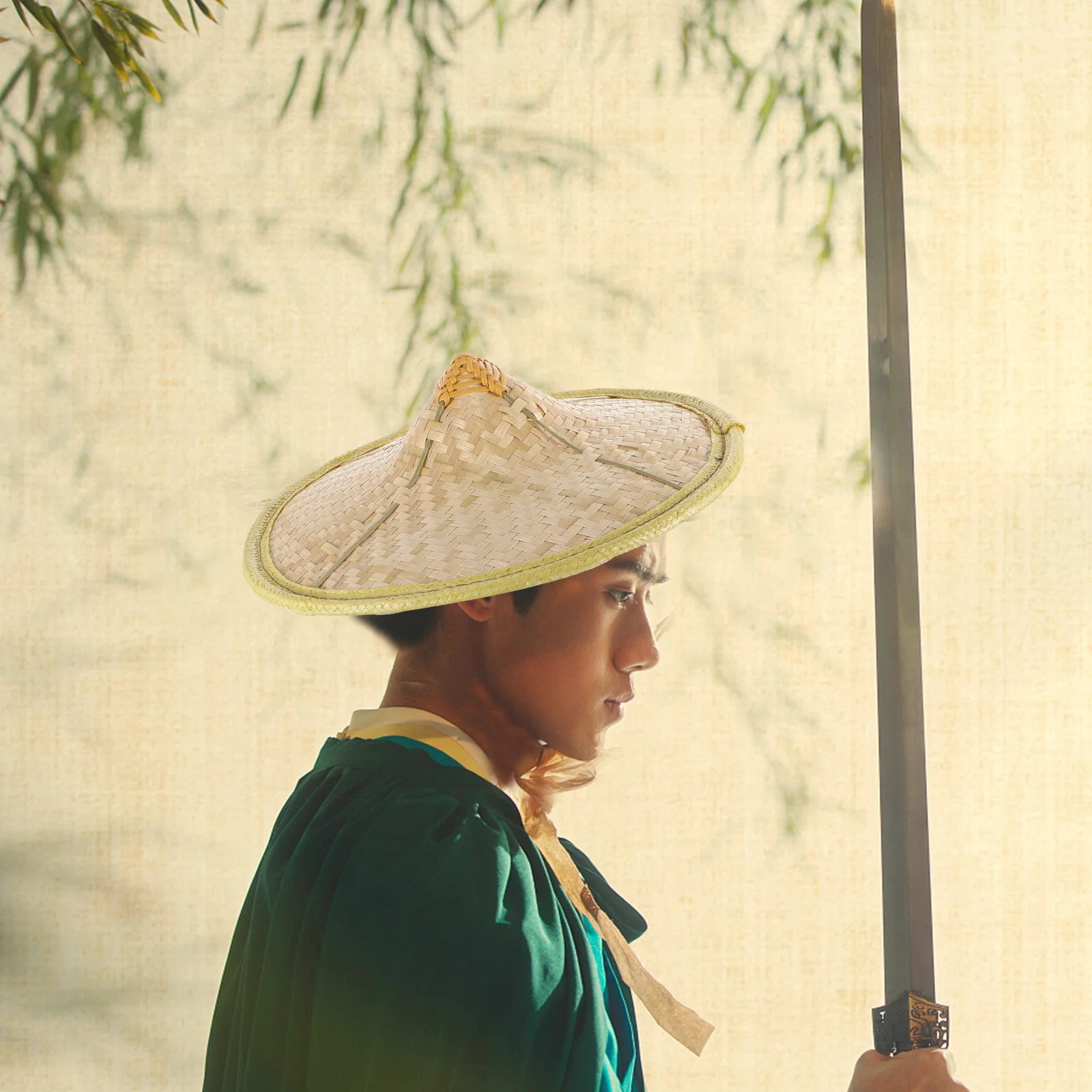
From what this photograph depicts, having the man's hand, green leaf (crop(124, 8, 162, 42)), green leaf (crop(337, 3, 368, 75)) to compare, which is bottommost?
the man's hand

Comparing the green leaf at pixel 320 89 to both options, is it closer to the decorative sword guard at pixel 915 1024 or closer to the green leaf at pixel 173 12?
the green leaf at pixel 173 12

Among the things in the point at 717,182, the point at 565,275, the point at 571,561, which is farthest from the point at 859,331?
the point at 571,561

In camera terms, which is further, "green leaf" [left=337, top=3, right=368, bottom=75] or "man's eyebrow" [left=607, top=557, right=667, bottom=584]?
"green leaf" [left=337, top=3, right=368, bottom=75]

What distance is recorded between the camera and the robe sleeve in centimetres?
64

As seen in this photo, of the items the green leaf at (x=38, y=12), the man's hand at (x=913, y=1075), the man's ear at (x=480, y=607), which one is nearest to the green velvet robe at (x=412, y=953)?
the man's ear at (x=480, y=607)

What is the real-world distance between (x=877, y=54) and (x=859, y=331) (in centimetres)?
58

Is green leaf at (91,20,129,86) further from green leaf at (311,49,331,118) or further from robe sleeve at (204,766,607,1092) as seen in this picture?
robe sleeve at (204,766,607,1092)

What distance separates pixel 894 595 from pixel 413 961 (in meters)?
0.40

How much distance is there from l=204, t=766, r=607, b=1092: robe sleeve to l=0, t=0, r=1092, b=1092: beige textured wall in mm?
672

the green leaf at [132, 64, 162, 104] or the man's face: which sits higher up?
the green leaf at [132, 64, 162, 104]

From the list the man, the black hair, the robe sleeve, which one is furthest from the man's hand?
the black hair

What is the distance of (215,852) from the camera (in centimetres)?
135

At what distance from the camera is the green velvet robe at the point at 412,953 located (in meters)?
0.64

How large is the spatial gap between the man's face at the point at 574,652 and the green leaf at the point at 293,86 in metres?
0.87
